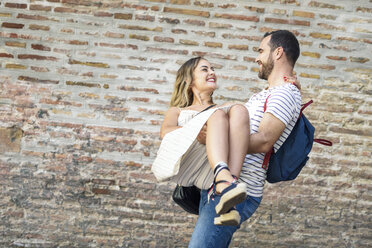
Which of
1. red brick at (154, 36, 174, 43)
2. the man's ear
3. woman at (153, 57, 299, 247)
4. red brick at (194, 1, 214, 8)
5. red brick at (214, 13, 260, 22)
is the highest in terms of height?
red brick at (194, 1, 214, 8)

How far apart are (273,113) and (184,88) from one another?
1.13 m

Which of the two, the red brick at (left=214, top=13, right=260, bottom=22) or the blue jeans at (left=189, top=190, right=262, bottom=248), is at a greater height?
the red brick at (left=214, top=13, right=260, bottom=22)

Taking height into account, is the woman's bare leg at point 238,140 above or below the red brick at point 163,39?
below

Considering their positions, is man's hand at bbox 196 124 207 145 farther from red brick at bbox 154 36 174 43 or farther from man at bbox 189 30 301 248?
red brick at bbox 154 36 174 43

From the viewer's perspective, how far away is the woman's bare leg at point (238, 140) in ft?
7.16

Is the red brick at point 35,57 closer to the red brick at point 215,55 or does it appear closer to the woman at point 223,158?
the red brick at point 215,55

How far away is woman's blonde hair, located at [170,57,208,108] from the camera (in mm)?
3238

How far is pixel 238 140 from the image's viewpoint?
2.20 meters

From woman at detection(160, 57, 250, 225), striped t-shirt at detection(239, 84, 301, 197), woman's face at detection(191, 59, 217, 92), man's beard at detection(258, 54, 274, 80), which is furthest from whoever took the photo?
woman's face at detection(191, 59, 217, 92)

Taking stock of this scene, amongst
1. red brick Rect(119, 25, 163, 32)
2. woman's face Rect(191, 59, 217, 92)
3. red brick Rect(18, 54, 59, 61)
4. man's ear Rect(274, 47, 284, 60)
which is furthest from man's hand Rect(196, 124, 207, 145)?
red brick Rect(18, 54, 59, 61)

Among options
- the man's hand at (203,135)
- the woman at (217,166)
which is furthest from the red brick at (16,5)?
the man's hand at (203,135)

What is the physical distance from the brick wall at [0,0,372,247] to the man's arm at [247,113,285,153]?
1.96m

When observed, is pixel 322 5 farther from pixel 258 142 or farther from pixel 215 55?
pixel 258 142

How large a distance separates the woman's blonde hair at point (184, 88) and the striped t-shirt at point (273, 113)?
2.80ft
